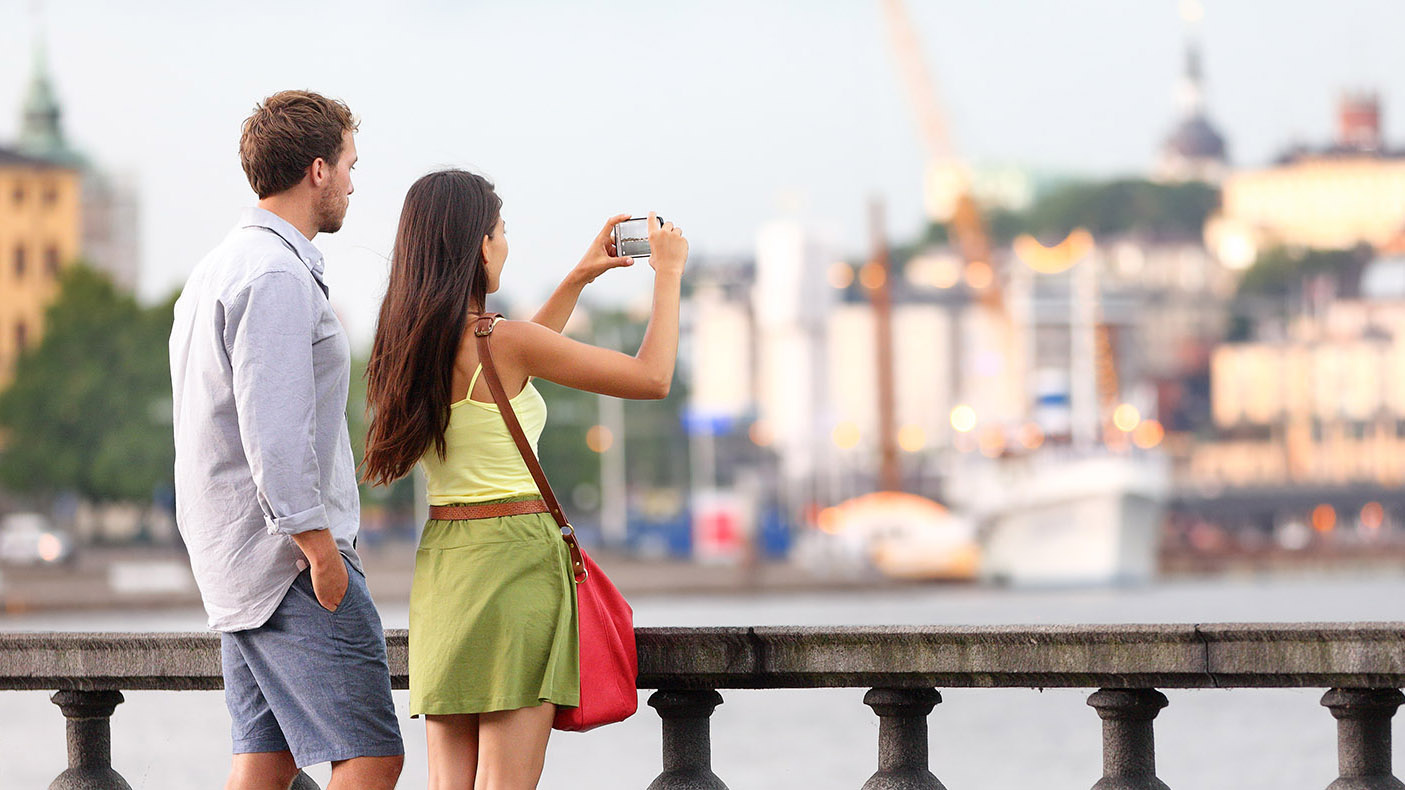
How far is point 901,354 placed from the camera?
144 meters

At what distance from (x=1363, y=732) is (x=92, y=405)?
205 ft

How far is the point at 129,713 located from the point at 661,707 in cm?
2931

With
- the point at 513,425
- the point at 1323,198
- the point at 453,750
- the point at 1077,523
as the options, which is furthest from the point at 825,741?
the point at 1323,198

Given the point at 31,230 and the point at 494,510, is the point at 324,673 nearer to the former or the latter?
the point at 494,510

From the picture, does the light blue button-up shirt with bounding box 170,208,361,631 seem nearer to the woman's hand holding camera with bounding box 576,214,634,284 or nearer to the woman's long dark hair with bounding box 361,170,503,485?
the woman's long dark hair with bounding box 361,170,503,485

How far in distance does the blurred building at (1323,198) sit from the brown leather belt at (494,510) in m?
184

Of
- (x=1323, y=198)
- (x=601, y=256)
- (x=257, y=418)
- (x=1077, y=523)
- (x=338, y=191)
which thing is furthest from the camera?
(x=1323, y=198)

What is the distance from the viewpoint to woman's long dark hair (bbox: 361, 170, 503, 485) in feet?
12.6

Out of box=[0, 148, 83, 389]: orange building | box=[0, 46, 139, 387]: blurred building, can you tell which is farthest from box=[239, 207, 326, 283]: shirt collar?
box=[0, 148, 83, 389]: orange building

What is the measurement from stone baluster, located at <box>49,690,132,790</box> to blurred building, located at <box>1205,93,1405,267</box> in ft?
604

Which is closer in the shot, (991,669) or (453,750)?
(453,750)

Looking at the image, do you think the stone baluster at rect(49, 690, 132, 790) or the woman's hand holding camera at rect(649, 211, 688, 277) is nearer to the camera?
the woman's hand holding camera at rect(649, 211, 688, 277)

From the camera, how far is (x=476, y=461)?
12.7 feet

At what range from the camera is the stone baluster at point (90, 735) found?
4.48 metres
